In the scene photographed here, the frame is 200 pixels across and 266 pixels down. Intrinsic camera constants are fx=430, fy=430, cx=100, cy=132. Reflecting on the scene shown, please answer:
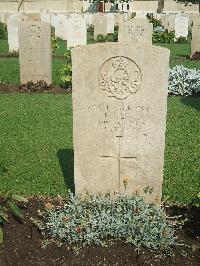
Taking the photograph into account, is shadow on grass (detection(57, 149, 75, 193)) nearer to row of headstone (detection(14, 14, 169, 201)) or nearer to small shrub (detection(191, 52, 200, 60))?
row of headstone (detection(14, 14, 169, 201))

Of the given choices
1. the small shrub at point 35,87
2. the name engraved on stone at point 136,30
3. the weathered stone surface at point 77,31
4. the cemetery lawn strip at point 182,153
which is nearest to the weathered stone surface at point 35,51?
the small shrub at point 35,87

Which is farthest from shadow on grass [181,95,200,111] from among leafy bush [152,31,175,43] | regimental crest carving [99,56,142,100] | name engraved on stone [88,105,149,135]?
leafy bush [152,31,175,43]

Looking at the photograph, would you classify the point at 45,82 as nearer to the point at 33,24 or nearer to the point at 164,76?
the point at 33,24

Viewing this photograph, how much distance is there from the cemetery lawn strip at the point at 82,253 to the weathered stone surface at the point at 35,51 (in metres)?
7.49

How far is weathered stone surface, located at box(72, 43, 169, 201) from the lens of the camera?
153 inches

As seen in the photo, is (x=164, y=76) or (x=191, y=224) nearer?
(x=164, y=76)

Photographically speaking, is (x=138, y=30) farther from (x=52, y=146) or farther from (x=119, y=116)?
(x=119, y=116)

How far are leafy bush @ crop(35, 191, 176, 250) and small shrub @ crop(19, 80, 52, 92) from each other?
282 inches

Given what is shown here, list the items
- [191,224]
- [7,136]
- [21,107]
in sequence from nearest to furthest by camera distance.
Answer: [191,224] < [7,136] < [21,107]

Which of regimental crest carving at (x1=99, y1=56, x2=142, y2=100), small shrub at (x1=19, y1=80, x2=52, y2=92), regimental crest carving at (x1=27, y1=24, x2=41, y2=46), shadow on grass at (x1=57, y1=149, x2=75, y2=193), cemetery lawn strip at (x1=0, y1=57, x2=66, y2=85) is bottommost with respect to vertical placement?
shadow on grass at (x1=57, y1=149, x2=75, y2=193)

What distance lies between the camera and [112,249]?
3.81 meters

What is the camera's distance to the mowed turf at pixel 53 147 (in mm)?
5332

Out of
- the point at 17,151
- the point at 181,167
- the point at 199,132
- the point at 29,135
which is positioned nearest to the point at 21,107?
the point at 29,135

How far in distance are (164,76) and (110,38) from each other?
19320 mm
